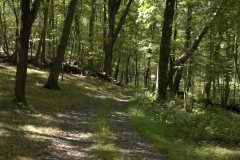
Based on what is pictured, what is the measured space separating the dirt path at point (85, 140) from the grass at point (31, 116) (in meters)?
0.34

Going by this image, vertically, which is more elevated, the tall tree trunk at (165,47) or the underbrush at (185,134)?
→ the tall tree trunk at (165,47)

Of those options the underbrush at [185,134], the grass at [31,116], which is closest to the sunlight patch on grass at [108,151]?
the underbrush at [185,134]

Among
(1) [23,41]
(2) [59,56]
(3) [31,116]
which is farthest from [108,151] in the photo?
(2) [59,56]

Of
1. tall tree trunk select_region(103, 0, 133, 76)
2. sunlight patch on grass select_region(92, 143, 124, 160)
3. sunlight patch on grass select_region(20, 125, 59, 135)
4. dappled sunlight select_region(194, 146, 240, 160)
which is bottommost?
dappled sunlight select_region(194, 146, 240, 160)

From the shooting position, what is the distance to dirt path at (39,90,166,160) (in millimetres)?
7230

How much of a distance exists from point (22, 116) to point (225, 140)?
808cm

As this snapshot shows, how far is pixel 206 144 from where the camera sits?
8.80 m

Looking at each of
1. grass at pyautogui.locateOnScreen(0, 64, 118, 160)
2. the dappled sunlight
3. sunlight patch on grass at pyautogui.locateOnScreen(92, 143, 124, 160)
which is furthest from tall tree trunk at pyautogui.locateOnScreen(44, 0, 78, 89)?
the dappled sunlight

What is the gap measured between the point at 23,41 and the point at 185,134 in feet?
25.7

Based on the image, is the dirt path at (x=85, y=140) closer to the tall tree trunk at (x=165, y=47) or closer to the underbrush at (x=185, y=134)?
the underbrush at (x=185, y=134)

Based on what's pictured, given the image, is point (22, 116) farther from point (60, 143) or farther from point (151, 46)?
point (151, 46)

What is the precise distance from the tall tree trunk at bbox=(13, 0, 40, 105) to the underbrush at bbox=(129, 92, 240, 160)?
5.28m

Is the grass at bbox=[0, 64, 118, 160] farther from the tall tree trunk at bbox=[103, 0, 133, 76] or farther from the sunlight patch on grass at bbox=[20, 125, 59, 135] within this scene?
the tall tree trunk at bbox=[103, 0, 133, 76]

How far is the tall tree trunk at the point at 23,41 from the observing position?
10933mm
